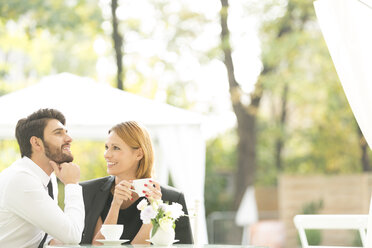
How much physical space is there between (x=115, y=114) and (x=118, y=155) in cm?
290

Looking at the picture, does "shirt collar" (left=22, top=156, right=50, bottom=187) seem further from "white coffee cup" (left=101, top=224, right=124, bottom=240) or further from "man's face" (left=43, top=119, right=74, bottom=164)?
"white coffee cup" (left=101, top=224, right=124, bottom=240)

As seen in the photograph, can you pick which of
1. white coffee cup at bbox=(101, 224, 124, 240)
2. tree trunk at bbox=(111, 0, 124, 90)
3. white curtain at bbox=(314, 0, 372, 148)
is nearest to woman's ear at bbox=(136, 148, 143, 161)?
white coffee cup at bbox=(101, 224, 124, 240)

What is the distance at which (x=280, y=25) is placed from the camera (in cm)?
1184

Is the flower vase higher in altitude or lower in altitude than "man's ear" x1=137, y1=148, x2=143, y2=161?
lower

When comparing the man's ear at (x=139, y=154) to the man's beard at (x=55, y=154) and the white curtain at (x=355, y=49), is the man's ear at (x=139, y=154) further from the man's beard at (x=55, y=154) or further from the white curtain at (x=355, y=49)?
the white curtain at (x=355, y=49)

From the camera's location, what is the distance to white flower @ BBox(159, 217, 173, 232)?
119 inches

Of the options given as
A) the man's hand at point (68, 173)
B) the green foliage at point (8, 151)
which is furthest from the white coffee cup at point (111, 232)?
the green foliage at point (8, 151)

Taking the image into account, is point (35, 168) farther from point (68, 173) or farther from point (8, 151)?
point (8, 151)

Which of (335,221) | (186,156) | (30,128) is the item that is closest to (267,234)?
(186,156)

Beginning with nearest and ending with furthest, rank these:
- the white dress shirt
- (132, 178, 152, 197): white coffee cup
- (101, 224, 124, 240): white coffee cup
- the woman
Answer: the white dress shirt < (101, 224, 124, 240): white coffee cup < (132, 178, 152, 197): white coffee cup < the woman

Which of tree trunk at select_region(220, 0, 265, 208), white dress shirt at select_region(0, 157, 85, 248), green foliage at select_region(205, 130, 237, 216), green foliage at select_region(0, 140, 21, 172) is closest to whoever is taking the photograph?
white dress shirt at select_region(0, 157, 85, 248)

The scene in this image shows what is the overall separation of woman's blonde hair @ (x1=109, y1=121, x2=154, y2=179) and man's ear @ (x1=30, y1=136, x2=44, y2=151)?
0.37 metres

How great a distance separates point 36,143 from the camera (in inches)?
127

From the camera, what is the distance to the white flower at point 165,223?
302cm
